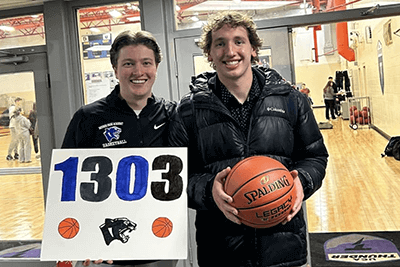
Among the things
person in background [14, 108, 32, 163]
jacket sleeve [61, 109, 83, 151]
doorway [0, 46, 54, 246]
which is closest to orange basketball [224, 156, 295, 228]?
jacket sleeve [61, 109, 83, 151]

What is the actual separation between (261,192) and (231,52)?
22.5 inches

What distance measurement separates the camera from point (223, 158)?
6.11 ft

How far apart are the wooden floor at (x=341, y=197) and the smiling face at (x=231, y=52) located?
273 centimetres

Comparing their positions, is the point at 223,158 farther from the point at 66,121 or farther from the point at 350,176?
the point at 350,176

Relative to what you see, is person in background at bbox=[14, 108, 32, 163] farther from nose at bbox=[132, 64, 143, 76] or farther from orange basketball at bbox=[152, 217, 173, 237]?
orange basketball at bbox=[152, 217, 173, 237]

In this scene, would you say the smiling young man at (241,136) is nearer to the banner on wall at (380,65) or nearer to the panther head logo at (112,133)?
the panther head logo at (112,133)

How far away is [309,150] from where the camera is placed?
1915 millimetres

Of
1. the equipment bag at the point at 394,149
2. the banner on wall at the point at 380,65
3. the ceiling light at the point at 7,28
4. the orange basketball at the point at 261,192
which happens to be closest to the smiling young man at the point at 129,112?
the orange basketball at the point at 261,192

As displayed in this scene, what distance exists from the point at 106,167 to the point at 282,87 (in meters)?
0.89

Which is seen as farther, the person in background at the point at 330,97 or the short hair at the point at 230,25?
the person in background at the point at 330,97

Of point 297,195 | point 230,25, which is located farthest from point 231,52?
point 297,195

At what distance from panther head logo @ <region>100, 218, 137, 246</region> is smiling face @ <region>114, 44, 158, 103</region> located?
0.59m

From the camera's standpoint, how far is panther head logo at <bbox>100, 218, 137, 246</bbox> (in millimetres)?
2035

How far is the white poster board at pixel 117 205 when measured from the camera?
6.63 feet
